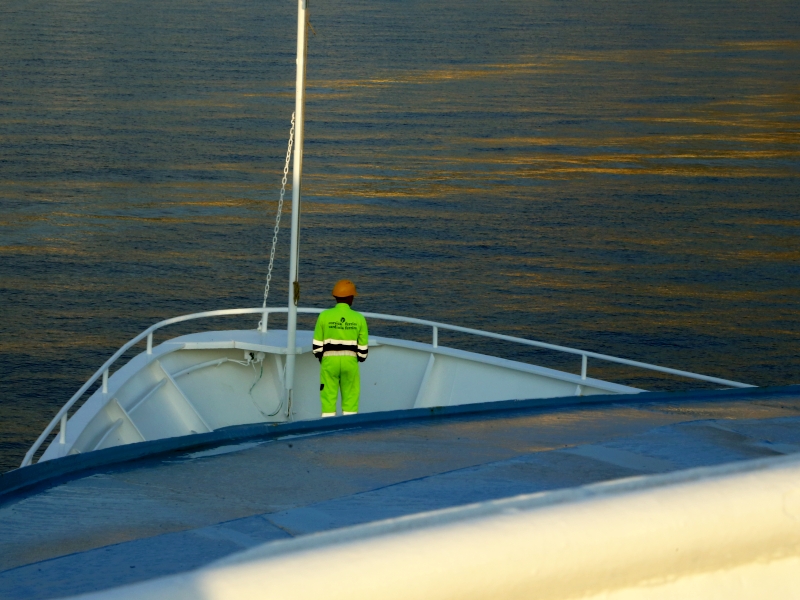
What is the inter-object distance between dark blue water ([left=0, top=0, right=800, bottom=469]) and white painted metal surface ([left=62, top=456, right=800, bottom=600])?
17.4 metres

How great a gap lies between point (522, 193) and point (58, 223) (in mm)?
15600

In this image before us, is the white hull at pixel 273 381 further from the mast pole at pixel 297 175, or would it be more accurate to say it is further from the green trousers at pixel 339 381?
the mast pole at pixel 297 175

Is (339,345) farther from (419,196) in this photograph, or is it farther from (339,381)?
(419,196)

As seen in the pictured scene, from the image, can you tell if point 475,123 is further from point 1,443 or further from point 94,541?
point 94,541

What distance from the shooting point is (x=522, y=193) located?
36.4 metres

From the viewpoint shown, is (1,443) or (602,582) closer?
(602,582)

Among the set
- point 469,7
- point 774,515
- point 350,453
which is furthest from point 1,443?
point 469,7

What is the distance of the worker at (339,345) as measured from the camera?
10.6 m

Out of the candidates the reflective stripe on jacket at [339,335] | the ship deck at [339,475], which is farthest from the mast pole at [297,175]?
the ship deck at [339,475]

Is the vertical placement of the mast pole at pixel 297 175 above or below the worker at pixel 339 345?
above

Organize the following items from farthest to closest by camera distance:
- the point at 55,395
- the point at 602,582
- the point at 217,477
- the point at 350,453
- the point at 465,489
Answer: the point at 55,395, the point at 350,453, the point at 217,477, the point at 465,489, the point at 602,582

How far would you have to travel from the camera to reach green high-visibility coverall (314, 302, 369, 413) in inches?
416

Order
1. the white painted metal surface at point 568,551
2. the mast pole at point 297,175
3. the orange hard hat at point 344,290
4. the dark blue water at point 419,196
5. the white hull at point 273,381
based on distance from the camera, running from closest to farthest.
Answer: the white painted metal surface at point 568,551, the mast pole at point 297,175, the orange hard hat at point 344,290, the white hull at point 273,381, the dark blue water at point 419,196

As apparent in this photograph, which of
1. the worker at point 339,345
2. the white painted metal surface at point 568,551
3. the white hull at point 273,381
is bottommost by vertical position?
the white hull at point 273,381
